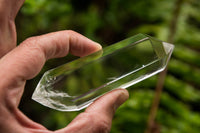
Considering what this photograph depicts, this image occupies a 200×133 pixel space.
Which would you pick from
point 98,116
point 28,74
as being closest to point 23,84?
point 28,74

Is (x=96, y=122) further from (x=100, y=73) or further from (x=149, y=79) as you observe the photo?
(x=149, y=79)

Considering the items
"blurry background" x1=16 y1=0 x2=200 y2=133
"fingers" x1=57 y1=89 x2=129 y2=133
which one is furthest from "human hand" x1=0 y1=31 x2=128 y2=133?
"blurry background" x1=16 y1=0 x2=200 y2=133

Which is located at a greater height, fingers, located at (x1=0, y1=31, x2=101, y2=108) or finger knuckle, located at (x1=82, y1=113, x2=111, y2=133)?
fingers, located at (x1=0, y1=31, x2=101, y2=108)

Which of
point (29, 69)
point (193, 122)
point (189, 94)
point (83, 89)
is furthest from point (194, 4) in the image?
point (29, 69)

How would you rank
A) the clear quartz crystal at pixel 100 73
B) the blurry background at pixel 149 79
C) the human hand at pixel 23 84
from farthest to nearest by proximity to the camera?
the blurry background at pixel 149 79, the clear quartz crystal at pixel 100 73, the human hand at pixel 23 84

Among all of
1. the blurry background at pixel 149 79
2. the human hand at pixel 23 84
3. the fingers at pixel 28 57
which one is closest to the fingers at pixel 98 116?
the human hand at pixel 23 84

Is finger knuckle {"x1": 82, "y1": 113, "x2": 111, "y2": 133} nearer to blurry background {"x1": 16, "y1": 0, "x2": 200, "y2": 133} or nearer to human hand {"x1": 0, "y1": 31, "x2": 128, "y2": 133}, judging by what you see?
human hand {"x1": 0, "y1": 31, "x2": 128, "y2": 133}

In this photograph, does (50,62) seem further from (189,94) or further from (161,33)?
(189,94)

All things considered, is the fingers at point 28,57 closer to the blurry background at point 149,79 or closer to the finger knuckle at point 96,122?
the finger knuckle at point 96,122
